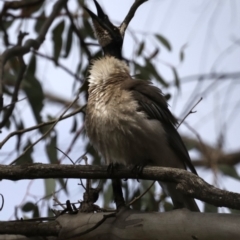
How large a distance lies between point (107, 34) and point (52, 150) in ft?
2.44

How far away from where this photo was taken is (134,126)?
277cm

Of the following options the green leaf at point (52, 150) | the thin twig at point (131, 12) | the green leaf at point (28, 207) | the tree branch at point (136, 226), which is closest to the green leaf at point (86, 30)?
the green leaf at point (52, 150)

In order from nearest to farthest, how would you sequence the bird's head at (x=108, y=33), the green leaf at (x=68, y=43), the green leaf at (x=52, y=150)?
the bird's head at (x=108, y=33) < the green leaf at (x=52, y=150) < the green leaf at (x=68, y=43)

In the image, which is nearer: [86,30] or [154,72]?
[154,72]

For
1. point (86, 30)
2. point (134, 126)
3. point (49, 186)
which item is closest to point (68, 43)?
point (86, 30)

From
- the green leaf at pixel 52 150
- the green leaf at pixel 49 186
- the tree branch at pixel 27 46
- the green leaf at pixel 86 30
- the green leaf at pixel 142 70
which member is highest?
the green leaf at pixel 86 30

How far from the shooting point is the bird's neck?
3.14 m

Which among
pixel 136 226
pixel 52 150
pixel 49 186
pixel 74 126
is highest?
pixel 74 126

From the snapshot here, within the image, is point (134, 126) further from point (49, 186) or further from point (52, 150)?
point (52, 150)

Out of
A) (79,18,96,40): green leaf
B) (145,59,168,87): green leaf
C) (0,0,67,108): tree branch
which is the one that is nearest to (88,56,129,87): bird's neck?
(0,0,67,108): tree branch

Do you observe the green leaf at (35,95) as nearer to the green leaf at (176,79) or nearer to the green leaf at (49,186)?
the green leaf at (49,186)

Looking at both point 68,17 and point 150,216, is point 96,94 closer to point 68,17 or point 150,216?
point 150,216

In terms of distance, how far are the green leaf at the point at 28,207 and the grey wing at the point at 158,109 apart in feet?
2.90

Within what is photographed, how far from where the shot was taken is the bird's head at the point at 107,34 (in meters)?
3.44
